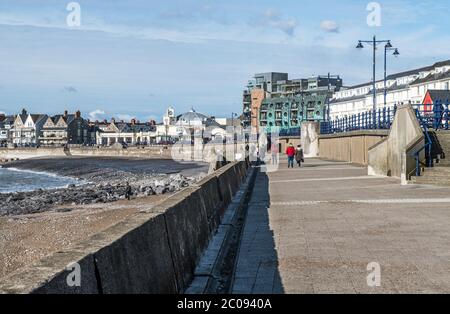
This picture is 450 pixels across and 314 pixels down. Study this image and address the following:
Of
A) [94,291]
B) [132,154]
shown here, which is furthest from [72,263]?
[132,154]

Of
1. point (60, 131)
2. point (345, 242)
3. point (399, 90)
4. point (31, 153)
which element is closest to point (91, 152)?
point (31, 153)

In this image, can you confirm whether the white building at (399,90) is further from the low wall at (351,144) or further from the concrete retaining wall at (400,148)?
the concrete retaining wall at (400,148)

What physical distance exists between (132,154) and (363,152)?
99.0 metres

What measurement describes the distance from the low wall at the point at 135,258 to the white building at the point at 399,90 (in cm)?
8656

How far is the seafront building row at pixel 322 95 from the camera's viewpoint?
328 feet

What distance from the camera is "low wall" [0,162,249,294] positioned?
3709mm

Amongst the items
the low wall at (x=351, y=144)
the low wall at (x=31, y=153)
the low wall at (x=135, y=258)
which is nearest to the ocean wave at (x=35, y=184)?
the low wall at (x=351, y=144)

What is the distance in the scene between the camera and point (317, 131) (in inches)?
2196

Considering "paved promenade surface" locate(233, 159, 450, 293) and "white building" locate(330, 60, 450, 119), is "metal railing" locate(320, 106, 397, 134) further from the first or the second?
"white building" locate(330, 60, 450, 119)

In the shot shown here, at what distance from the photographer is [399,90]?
111625 mm

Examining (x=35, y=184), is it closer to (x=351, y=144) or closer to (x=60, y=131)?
(x=351, y=144)

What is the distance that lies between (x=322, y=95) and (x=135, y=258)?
479 ft

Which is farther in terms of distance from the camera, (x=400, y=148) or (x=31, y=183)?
(x=31, y=183)

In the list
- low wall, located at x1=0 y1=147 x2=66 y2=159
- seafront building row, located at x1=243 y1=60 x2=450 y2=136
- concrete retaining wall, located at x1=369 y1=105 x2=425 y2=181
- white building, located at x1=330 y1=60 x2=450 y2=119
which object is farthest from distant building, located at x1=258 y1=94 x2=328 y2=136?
concrete retaining wall, located at x1=369 y1=105 x2=425 y2=181
